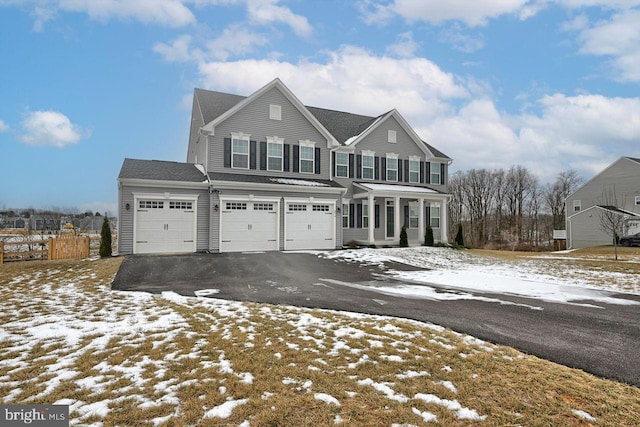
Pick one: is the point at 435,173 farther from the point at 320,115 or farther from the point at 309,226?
the point at 309,226

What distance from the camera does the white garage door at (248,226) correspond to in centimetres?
1683

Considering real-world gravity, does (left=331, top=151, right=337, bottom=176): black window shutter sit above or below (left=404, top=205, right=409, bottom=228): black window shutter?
above

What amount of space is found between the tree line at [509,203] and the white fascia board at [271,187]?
103 ft

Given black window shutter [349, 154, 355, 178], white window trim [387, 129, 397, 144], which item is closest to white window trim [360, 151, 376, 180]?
black window shutter [349, 154, 355, 178]

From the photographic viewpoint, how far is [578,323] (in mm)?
6020

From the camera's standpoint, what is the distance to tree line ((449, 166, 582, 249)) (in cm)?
4600

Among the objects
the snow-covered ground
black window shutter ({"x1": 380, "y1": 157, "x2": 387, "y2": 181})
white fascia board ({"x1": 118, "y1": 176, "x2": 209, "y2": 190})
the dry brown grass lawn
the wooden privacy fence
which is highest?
black window shutter ({"x1": 380, "y1": 157, "x2": 387, "y2": 181})

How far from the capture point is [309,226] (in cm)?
1859

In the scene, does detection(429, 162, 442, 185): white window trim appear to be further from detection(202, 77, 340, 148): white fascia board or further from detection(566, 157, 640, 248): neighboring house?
detection(566, 157, 640, 248): neighboring house

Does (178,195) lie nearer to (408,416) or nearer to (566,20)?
(408,416)

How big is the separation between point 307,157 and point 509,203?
3760 cm

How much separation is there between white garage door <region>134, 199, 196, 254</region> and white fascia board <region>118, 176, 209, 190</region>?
2.32 feet

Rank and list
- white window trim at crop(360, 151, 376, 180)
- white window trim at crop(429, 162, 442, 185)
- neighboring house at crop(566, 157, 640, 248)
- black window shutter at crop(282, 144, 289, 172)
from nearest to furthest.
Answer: black window shutter at crop(282, 144, 289, 172) < white window trim at crop(360, 151, 376, 180) < white window trim at crop(429, 162, 442, 185) < neighboring house at crop(566, 157, 640, 248)

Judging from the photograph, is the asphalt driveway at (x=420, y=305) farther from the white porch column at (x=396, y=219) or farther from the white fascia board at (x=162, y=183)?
the white porch column at (x=396, y=219)
